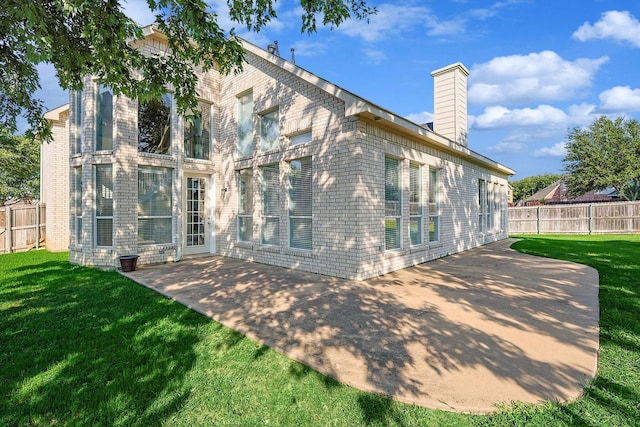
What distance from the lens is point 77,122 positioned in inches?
331

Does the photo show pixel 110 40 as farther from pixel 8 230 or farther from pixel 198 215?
pixel 8 230

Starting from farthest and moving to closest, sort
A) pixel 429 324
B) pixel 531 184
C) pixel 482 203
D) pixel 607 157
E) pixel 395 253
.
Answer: pixel 531 184
pixel 607 157
pixel 482 203
pixel 395 253
pixel 429 324

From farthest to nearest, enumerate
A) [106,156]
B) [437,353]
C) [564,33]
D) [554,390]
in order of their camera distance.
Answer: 1. [564,33]
2. [106,156]
3. [437,353]
4. [554,390]

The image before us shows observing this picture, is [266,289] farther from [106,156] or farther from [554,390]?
[106,156]

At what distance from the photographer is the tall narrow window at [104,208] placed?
7.76m

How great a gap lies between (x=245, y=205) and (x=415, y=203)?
482 cm

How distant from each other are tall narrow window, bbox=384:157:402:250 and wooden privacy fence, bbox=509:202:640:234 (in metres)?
16.0

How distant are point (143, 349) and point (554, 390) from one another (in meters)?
3.85

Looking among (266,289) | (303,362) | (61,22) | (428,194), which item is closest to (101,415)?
(303,362)

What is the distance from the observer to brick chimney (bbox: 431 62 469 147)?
35.3 feet

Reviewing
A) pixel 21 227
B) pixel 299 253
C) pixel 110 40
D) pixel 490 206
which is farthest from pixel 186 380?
pixel 21 227

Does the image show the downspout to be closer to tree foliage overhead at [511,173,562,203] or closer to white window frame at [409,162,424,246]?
white window frame at [409,162,424,246]

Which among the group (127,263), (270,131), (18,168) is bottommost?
(127,263)

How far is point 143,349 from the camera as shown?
318 cm
